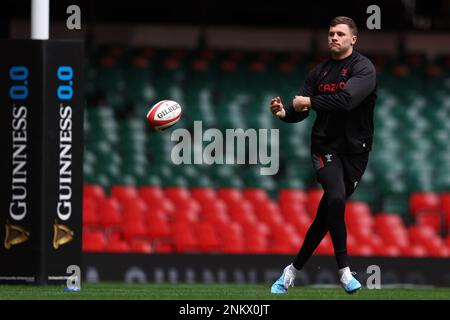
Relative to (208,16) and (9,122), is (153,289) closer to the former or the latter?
(9,122)

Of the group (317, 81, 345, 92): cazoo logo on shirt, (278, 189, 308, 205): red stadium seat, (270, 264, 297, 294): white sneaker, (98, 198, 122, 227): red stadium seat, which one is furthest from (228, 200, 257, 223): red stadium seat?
(317, 81, 345, 92): cazoo logo on shirt

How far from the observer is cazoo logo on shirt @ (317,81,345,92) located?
909 centimetres

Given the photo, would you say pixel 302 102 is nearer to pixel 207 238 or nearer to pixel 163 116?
pixel 163 116

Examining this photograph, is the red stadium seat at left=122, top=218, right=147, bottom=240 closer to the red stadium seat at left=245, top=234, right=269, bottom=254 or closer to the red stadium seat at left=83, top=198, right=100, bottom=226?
the red stadium seat at left=83, top=198, right=100, bottom=226

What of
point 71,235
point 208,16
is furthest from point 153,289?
point 208,16

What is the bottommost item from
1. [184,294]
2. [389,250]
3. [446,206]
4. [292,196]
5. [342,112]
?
[184,294]

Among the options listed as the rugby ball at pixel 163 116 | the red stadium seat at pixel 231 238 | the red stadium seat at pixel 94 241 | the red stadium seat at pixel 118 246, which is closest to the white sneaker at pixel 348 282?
the rugby ball at pixel 163 116

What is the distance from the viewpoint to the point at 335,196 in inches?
351

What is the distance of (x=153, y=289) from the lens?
10.3 metres

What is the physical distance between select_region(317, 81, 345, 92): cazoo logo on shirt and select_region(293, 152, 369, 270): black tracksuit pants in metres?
0.48

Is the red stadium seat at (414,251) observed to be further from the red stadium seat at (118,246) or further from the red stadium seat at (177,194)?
the red stadium seat at (118,246)

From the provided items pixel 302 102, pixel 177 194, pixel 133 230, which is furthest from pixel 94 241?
pixel 302 102

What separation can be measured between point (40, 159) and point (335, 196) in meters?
2.61

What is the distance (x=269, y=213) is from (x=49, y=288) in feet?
26.2
